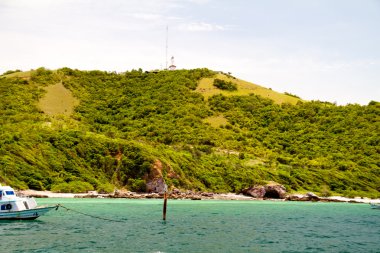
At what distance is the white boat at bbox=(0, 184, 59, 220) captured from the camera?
48219 millimetres

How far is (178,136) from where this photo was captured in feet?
435

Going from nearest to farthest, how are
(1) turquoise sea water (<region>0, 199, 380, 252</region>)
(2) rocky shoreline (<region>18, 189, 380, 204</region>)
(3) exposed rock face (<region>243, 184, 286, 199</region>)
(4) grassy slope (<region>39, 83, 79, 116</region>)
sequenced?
(1) turquoise sea water (<region>0, 199, 380, 252</region>), (2) rocky shoreline (<region>18, 189, 380, 204</region>), (3) exposed rock face (<region>243, 184, 286, 199</region>), (4) grassy slope (<region>39, 83, 79, 116</region>)

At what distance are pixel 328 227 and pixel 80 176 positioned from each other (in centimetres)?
5415

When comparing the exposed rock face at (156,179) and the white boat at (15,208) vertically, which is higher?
the exposed rock face at (156,179)

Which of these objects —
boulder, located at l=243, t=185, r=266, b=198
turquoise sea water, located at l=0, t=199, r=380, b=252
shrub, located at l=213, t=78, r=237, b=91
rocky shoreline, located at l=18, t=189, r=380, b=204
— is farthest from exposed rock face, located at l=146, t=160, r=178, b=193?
shrub, located at l=213, t=78, r=237, b=91

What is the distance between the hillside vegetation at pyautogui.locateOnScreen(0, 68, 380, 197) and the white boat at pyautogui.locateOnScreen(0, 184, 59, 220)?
3266 cm

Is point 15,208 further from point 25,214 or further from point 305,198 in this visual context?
point 305,198

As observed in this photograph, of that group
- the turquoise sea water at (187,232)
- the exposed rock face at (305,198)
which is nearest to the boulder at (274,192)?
the exposed rock face at (305,198)

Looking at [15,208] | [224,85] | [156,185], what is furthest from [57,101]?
[15,208]

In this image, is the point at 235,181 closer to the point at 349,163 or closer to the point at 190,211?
the point at 349,163

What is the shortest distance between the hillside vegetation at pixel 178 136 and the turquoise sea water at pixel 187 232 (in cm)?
3378

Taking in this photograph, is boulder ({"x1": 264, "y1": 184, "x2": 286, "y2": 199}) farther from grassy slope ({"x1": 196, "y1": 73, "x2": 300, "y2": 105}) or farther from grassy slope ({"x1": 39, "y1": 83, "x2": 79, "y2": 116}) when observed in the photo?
grassy slope ({"x1": 39, "y1": 83, "x2": 79, "y2": 116})

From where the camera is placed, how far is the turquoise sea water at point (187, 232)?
117 feet

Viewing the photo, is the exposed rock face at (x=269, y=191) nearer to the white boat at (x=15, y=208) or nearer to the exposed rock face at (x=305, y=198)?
the exposed rock face at (x=305, y=198)
